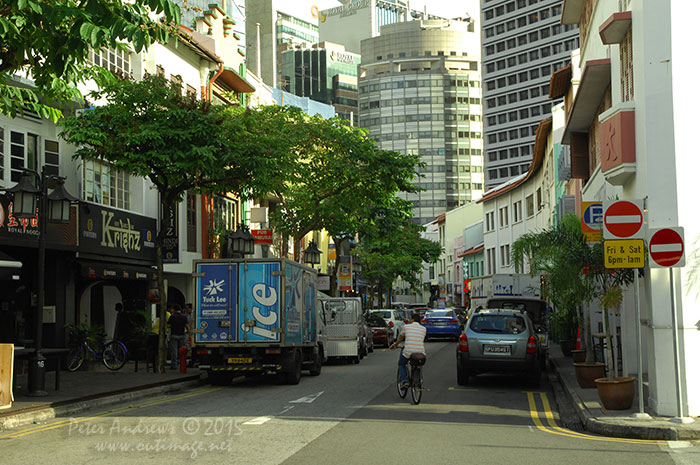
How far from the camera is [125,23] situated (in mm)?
9414

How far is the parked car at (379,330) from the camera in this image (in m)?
36.5

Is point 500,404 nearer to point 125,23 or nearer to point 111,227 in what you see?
point 125,23

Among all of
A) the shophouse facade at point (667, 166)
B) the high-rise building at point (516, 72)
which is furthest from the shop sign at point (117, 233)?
the high-rise building at point (516, 72)

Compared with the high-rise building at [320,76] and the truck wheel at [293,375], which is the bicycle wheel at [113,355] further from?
the high-rise building at [320,76]

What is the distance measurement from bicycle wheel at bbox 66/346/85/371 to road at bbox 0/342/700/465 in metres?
6.53

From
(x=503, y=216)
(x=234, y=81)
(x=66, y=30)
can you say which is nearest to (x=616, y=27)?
(x=66, y=30)

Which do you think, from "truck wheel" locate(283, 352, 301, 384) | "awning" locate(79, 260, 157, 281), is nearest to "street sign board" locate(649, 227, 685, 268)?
"truck wheel" locate(283, 352, 301, 384)

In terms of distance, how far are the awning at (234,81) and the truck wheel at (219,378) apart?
17413mm

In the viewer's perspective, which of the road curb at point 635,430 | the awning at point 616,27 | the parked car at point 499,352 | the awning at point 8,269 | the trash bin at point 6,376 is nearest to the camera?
the road curb at point 635,430

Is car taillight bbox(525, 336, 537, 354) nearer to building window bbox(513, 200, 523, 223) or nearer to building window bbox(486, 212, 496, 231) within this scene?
building window bbox(513, 200, 523, 223)

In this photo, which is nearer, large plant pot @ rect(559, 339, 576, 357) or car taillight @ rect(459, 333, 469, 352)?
car taillight @ rect(459, 333, 469, 352)

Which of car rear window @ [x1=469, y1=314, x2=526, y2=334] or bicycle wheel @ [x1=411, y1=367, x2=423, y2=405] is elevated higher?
car rear window @ [x1=469, y1=314, x2=526, y2=334]

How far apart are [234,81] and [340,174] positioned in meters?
6.68

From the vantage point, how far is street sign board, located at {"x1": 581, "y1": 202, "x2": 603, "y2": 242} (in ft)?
52.7
